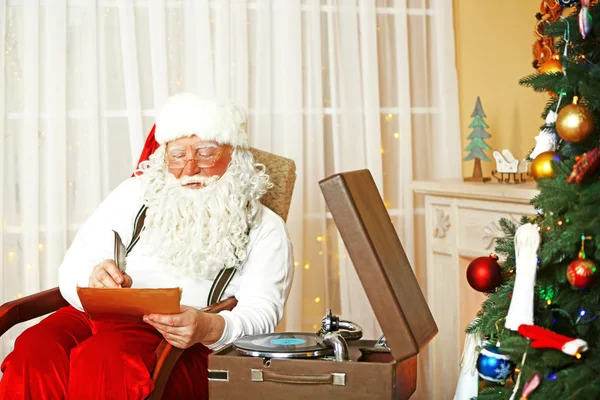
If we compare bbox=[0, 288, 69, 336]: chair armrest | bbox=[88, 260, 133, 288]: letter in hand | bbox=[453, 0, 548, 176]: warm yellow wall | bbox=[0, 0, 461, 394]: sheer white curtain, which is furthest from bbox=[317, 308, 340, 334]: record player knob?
bbox=[453, 0, 548, 176]: warm yellow wall

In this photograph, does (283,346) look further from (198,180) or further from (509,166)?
(509,166)

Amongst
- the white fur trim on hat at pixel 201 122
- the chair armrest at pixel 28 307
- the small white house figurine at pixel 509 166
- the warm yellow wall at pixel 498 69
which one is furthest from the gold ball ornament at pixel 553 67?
the chair armrest at pixel 28 307

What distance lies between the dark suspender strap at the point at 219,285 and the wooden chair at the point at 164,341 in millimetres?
61

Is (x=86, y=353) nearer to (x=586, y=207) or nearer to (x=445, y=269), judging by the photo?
(x=586, y=207)

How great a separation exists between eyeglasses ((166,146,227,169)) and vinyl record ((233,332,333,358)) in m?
0.83

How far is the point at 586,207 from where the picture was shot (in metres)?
1.84

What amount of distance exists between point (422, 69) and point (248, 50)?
34.2 inches

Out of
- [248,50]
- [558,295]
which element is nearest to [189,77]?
[248,50]

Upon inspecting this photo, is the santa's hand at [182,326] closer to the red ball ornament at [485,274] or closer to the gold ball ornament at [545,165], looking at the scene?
the red ball ornament at [485,274]

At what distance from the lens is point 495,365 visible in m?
2.14

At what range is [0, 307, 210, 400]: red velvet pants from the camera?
8.00ft

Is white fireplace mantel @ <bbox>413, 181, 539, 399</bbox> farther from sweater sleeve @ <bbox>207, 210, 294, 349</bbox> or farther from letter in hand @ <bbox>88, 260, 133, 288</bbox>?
letter in hand @ <bbox>88, 260, 133, 288</bbox>

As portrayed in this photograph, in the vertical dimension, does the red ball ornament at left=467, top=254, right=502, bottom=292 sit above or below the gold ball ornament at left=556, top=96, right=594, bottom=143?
below

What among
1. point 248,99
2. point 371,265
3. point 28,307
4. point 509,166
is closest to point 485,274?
point 371,265
